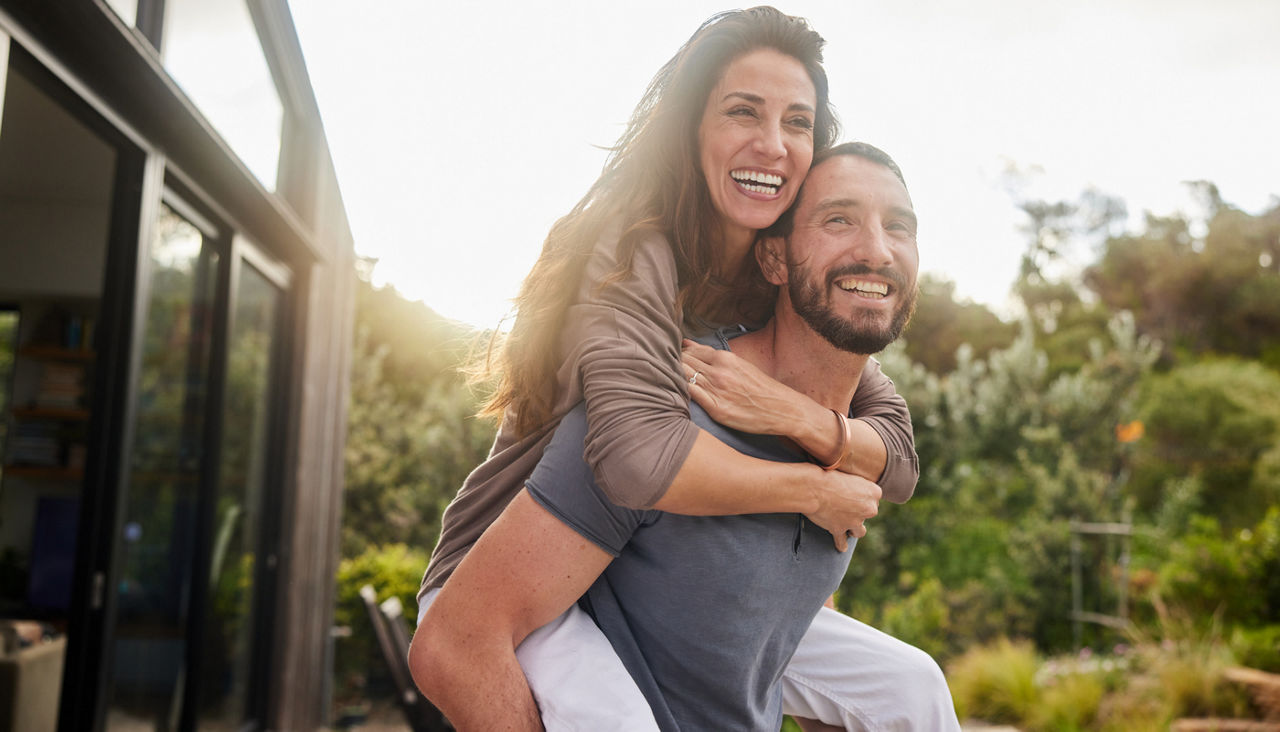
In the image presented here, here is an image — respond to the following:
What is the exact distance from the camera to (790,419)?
1.24m

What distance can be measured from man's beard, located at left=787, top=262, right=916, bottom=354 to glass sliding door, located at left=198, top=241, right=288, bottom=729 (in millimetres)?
3328

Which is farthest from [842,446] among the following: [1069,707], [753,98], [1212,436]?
[1212,436]

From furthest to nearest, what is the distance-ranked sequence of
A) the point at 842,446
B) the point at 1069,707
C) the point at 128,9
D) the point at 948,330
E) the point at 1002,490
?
the point at 948,330
the point at 1002,490
the point at 1069,707
the point at 128,9
the point at 842,446

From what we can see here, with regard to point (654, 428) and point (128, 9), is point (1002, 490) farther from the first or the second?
point (654, 428)

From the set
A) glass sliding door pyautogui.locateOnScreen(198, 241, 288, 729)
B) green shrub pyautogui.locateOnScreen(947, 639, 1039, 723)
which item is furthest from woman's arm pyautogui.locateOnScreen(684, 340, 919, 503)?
green shrub pyautogui.locateOnScreen(947, 639, 1039, 723)

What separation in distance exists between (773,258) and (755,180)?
15 centimetres

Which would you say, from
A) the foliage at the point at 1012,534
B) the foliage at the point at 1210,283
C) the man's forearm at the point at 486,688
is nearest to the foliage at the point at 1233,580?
the foliage at the point at 1012,534

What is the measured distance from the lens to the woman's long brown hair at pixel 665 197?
132 cm

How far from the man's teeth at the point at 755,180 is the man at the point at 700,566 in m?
0.08

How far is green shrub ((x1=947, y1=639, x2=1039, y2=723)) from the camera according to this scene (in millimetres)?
5480

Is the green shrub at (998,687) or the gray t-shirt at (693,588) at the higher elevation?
the gray t-shirt at (693,588)

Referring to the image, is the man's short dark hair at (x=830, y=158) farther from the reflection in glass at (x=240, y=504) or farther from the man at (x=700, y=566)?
the reflection in glass at (x=240, y=504)

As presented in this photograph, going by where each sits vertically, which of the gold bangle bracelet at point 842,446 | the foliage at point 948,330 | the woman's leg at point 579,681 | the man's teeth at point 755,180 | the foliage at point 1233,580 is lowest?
the foliage at point 1233,580

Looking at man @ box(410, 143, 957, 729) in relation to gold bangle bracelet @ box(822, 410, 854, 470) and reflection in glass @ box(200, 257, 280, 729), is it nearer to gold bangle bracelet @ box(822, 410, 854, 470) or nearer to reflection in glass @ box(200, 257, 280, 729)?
gold bangle bracelet @ box(822, 410, 854, 470)
